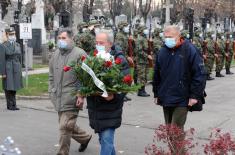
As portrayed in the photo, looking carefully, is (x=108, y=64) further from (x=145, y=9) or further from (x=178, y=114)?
(x=145, y=9)

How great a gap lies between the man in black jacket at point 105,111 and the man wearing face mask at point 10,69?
211 inches

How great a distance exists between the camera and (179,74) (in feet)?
19.5

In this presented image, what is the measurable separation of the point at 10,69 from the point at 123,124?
2.93m

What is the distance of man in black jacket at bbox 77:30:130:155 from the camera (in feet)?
18.5

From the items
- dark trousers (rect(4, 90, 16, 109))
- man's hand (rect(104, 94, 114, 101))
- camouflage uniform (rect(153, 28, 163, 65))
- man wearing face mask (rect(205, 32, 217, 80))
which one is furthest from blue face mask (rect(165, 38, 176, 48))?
man wearing face mask (rect(205, 32, 217, 80))

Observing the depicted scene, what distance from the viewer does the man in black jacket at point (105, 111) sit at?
565cm

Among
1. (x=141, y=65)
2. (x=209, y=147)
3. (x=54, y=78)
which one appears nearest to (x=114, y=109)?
(x=54, y=78)

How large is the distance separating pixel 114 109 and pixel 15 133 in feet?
10.9

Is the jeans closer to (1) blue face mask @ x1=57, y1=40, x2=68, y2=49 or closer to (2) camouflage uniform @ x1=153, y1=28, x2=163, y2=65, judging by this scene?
(1) blue face mask @ x1=57, y1=40, x2=68, y2=49

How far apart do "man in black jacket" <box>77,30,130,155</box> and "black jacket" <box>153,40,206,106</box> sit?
21.9 inches

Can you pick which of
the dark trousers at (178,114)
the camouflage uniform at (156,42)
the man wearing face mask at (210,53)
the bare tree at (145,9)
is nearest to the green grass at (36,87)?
the camouflage uniform at (156,42)

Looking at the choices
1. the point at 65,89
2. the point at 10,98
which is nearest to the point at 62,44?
the point at 65,89

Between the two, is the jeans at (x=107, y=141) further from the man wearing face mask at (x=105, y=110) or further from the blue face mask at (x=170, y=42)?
the blue face mask at (x=170, y=42)

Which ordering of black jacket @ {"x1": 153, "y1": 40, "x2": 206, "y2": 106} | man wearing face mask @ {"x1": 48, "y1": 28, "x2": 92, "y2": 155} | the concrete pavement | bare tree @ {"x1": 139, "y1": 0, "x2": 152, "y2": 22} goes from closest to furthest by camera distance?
1. black jacket @ {"x1": 153, "y1": 40, "x2": 206, "y2": 106}
2. man wearing face mask @ {"x1": 48, "y1": 28, "x2": 92, "y2": 155}
3. the concrete pavement
4. bare tree @ {"x1": 139, "y1": 0, "x2": 152, "y2": 22}
